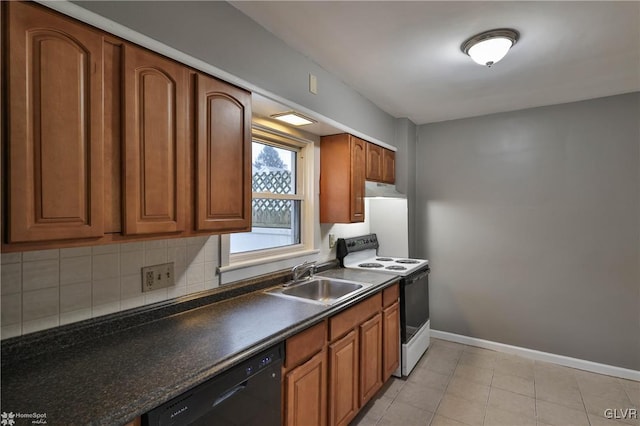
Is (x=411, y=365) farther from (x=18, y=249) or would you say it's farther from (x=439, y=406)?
(x=18, y=249)

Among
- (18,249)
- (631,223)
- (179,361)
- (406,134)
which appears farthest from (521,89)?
(18,249)

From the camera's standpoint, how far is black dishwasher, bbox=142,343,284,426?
107 cm

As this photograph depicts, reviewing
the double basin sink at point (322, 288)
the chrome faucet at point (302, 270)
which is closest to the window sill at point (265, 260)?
the chrome faucet at point (302, 270)

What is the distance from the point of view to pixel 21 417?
86 centimetres

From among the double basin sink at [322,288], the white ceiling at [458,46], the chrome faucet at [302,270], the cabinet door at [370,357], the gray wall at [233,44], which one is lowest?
the cabinet door at [370,357]

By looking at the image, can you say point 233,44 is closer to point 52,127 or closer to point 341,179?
point 52,127

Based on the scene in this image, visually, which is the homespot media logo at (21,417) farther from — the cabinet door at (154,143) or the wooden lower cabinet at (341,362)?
the wooden lower cabinet at (341,362)

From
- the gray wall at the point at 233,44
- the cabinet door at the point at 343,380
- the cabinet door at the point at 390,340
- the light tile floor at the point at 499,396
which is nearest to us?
the gray wall at the point at 233,44

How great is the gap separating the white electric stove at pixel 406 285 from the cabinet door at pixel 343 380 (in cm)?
82

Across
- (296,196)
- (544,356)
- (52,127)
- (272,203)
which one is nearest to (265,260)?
(272,203)

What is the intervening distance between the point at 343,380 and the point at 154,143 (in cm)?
171

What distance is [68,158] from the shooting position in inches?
41.9

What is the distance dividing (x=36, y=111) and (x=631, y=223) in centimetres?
412

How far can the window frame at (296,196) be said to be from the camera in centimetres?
224
